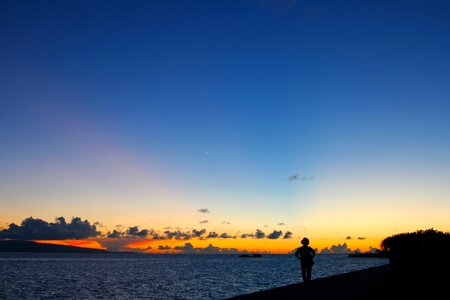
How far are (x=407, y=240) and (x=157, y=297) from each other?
31374 mm

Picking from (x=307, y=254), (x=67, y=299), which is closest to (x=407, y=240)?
(x=307, y=254)

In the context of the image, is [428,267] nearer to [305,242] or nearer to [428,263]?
[428,263]

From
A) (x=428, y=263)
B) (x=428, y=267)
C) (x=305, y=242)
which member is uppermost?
(x=305, y=242)

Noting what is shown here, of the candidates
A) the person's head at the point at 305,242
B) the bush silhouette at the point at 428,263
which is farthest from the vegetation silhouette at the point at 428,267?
the person's head at the point at 305,242

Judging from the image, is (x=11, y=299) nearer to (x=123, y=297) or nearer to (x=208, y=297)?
(x=123, y=297)

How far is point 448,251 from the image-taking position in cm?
1384

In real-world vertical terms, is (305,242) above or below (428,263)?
above

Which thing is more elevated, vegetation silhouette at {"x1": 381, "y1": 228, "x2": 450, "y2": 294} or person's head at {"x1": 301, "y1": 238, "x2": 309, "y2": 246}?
person's head at {"x1": 301, "y1": 238, "x2": 309, "y2": 246}

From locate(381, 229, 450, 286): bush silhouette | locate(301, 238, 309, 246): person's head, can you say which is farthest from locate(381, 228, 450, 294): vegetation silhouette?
locate(301, 238, 309, 246): person's head

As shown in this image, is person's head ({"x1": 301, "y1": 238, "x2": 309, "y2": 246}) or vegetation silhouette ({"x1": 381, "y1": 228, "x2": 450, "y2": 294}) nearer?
vegetation silhouette ({"x1": 381, "y1": 228, "x2": 450, "y2": 294})

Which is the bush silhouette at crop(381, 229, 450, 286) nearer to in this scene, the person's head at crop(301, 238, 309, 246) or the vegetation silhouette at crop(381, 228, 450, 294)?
the vegetation silhouette at crop(381, 228, 450, 294)

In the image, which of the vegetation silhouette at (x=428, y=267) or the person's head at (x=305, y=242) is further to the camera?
the person's head at (x=305, y=242)

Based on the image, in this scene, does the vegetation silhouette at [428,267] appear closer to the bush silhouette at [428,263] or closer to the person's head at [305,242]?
the bush silhouette at [428,263]

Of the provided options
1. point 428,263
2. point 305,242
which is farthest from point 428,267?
point 305,242
